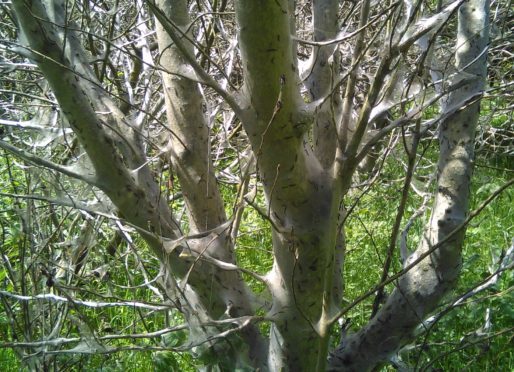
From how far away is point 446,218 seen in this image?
1964mm

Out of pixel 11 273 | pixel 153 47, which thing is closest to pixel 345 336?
pixel 11 273

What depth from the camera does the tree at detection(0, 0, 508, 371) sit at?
57.4 inches

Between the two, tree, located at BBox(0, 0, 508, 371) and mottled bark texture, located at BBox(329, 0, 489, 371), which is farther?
mottled bark texture, located at BBox(329, 0, 489, 371)

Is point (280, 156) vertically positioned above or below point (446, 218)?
above

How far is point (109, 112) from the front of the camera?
185cm

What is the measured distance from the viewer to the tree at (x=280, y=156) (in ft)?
4.78

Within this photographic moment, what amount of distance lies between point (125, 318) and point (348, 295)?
139 cm

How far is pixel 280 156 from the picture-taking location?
5.00 ft

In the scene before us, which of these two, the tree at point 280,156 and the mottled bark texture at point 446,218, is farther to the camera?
the mottled bark texture at point 446,218

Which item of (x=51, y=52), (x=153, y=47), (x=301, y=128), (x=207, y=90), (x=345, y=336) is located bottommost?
(x=345, y=336)

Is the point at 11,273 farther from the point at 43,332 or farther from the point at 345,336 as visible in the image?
the point at 345,336

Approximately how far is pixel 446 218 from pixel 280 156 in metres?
0.78

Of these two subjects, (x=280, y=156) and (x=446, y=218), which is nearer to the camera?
(x=280, y=156)

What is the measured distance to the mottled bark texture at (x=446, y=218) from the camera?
1.86 meters
